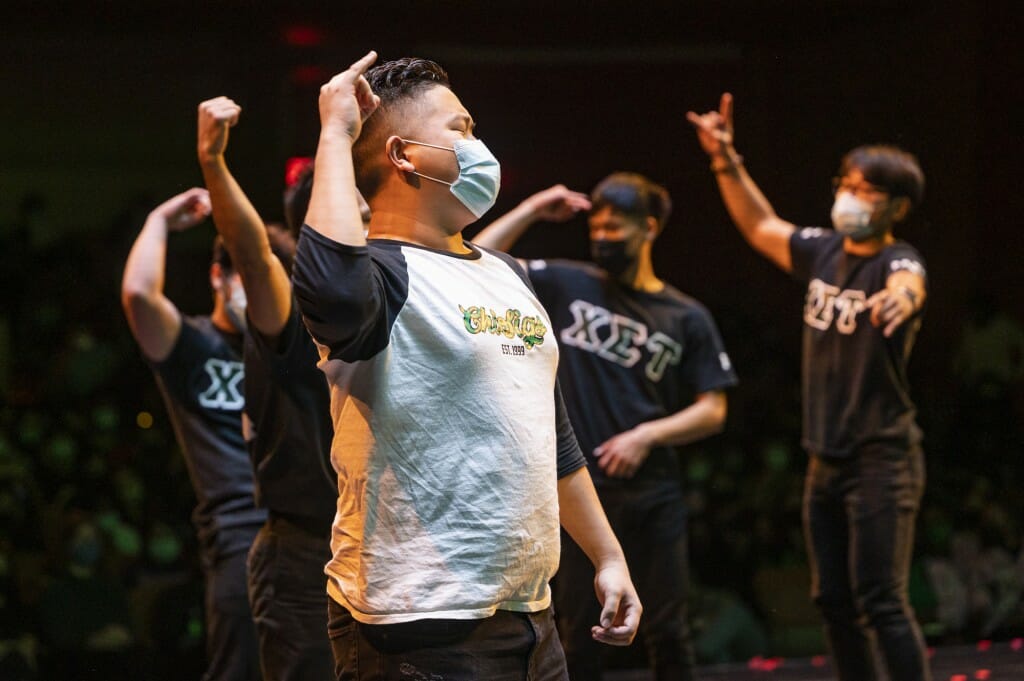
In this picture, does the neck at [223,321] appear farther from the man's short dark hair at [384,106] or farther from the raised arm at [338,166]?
the raised arm at [338,166]

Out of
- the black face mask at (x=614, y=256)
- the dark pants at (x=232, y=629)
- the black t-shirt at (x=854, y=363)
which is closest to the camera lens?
the dark pants at (x=232, y=629)

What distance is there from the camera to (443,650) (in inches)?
71.2

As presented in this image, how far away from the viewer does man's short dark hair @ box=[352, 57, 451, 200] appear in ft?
6.59

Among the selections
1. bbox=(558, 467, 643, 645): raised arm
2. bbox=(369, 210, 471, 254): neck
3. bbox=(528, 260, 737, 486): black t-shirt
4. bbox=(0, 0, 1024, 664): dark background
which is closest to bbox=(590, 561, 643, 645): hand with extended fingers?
bbox=(558, 467, 643, 645): raised arm

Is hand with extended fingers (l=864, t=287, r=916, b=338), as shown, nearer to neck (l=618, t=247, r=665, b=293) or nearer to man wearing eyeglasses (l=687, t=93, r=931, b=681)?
man wearing eyeglasses (l=687, t=93, r=931, b=681)

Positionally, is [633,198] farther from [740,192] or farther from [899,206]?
[899,206]

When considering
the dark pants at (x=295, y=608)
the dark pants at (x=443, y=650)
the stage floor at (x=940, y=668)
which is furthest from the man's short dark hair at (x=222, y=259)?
the stage floor at (x=940, y=668)

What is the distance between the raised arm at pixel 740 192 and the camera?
447 cm

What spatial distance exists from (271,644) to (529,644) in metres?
1.02

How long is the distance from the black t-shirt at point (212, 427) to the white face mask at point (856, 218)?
2024mm

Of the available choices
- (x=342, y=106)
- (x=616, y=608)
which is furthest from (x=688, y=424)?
(x=342, y=106)

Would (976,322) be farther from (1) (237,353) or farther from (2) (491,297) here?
(2) (491,297)

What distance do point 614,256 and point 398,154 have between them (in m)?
2.31

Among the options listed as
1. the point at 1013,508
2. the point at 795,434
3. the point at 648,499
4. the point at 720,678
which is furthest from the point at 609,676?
the point at 1013,508
